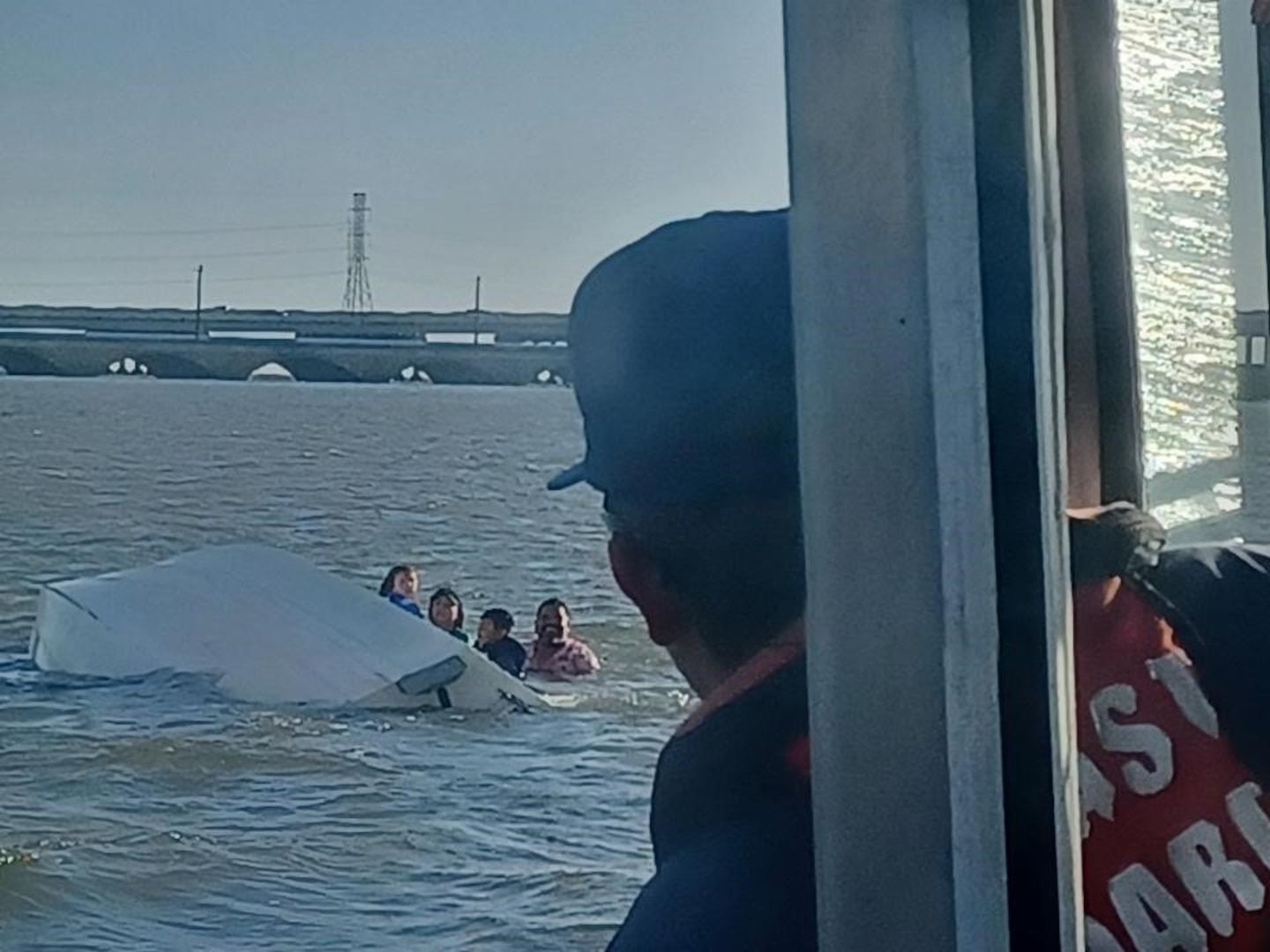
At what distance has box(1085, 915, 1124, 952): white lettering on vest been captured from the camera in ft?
4.34

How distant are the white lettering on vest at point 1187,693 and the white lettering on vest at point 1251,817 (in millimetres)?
42

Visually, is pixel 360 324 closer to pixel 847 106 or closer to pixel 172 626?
pixel 847 106

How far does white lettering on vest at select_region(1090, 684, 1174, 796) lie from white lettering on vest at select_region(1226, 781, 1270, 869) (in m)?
0.06

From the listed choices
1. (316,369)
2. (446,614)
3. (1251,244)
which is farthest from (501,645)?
(1251,244)

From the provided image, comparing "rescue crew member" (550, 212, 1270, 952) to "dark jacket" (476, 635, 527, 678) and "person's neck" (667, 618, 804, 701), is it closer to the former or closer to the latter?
"person's neck" (667, 618, 804, 701)

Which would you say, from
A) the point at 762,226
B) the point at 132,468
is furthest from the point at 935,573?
the point at 132,468

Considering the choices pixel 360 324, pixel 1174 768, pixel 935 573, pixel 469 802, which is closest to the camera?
pixel 935 573

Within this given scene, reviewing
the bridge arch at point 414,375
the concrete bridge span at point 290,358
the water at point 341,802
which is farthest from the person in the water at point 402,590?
the bridge arch at point 414,375

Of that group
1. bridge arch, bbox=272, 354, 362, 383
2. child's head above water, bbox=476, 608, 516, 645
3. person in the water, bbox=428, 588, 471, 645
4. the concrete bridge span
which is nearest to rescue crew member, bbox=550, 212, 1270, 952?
the concrete bridge span

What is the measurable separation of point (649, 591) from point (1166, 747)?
381 mm

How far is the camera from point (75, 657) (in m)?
11.5

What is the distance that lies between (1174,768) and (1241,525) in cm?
48

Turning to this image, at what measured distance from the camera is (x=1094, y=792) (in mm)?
1382

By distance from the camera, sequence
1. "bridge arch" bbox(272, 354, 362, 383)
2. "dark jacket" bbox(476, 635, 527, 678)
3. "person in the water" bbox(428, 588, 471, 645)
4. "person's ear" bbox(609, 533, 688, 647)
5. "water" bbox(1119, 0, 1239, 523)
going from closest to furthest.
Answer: "person's ear" bbox(609, 533, 688, 647)
"water" bbox(1119, 0, 1239, 523)
"bridge arch" bbox(272, 354, 362, 383)
"dark jacket" bbox(476, 635, 527, 678)
"person in the water" bbox(428, 588, 471, 645)
